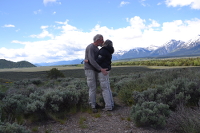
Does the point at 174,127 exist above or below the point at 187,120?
below

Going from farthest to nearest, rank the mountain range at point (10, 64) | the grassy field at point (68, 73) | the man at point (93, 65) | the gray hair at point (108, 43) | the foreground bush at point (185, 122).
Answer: the mountain range at point (10, 64) < the grassy field at point (68, 73) < the gray hair at point (108, 43) < the man at point (93, 65) < the foreground bush at point (185, 122)

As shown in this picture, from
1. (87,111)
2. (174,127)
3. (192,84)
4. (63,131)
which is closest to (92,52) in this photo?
(87,111)

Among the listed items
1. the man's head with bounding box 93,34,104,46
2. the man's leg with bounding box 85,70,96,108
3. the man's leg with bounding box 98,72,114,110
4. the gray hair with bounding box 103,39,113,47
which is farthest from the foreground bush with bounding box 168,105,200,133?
the man's head with bounding box 93,34,104,46

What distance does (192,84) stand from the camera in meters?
5.72

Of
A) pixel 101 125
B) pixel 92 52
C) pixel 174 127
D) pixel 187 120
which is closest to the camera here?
pixel 187 120

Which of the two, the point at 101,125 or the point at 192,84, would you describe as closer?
the point at 101,125

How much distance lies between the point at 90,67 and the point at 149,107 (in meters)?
2.02

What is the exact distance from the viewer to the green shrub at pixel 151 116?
13.0ft

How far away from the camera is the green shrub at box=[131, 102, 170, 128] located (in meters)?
3.96

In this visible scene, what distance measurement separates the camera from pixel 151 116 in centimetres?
402

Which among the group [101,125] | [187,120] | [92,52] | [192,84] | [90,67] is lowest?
[101,125]

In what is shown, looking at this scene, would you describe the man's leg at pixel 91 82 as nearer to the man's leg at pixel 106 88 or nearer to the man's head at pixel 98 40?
the man's leg at pixel 106 88

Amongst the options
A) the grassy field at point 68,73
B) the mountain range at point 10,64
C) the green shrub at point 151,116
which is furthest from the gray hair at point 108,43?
the mountain range at point 10,64

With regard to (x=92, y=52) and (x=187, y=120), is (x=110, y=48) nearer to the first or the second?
(x=92, y=52)
